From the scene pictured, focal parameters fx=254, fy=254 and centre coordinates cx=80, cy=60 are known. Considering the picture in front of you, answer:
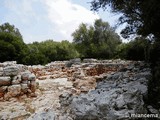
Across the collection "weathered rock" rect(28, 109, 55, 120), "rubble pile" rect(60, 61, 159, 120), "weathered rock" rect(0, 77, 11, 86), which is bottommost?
"weathered rock" rect(28, 109, 55, 120)

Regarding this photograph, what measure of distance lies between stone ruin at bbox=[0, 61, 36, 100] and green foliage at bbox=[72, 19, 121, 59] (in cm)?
3195

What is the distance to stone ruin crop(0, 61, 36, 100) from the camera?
31.7ft

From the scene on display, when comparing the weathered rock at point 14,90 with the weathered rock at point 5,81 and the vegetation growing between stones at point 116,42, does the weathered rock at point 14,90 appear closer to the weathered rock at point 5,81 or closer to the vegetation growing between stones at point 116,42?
the weathered rock at point 5,81

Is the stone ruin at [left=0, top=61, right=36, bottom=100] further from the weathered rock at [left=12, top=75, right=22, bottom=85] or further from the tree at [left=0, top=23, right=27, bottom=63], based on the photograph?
the tree at [left=0, top=23, right=27, bottom=63]

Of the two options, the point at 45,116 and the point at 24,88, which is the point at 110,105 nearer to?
the point at 45,116

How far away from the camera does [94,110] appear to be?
6.43 metres

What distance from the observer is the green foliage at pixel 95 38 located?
44594 millimetres

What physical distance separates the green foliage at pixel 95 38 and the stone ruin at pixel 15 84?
31953mm

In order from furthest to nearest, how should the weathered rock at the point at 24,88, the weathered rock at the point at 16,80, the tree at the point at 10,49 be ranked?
Result: the tree at the point at 10,49 < the weathered rock at the point at 16,80 < the weathered rock at the point at 24,88

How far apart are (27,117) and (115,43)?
38406 mm

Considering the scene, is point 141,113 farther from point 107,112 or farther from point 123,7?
point 123,7

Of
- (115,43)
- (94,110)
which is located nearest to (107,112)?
(94,110)

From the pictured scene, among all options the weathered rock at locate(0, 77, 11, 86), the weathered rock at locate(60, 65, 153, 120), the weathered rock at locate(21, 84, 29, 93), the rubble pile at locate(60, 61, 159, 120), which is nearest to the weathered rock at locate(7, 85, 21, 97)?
the weathered rock at locate(21, 84, 29, 93)

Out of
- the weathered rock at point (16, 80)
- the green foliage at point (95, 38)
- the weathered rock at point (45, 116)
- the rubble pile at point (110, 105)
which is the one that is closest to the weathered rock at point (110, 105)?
the rubble pile at point (110, 105)
